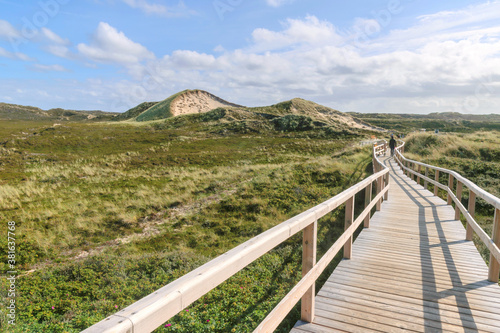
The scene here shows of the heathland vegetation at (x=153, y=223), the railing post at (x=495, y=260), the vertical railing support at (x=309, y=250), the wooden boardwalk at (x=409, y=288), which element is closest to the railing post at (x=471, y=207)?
the wooden boardwalk at (x=409, y=288)

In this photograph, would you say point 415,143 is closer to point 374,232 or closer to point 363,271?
point 374,232

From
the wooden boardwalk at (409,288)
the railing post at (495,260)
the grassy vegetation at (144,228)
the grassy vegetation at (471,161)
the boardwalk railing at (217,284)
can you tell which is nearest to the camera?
the boardwalk railing at (217,284)

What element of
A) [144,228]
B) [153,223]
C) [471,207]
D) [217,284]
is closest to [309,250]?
[217,284]

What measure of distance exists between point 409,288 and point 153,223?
32.5 ft

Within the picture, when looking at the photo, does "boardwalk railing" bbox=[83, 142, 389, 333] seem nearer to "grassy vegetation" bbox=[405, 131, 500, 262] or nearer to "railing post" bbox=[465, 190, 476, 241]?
"railing post" bbox=[465, 190, 476, 241]

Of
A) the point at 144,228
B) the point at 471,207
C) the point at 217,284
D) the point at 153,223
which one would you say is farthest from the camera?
the point at 153,223

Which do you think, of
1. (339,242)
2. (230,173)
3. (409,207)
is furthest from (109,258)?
(230,173)

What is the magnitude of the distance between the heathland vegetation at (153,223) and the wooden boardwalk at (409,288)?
1.42 m

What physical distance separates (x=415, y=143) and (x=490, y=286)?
28.0m

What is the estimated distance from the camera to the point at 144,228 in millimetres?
11180

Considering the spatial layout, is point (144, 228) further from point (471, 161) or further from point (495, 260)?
point (471, 161)

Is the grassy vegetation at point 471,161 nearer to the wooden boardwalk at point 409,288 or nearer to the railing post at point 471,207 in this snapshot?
the railing post at point 471,207

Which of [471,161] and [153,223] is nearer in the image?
[153,223]

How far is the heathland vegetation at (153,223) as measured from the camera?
203 inches
